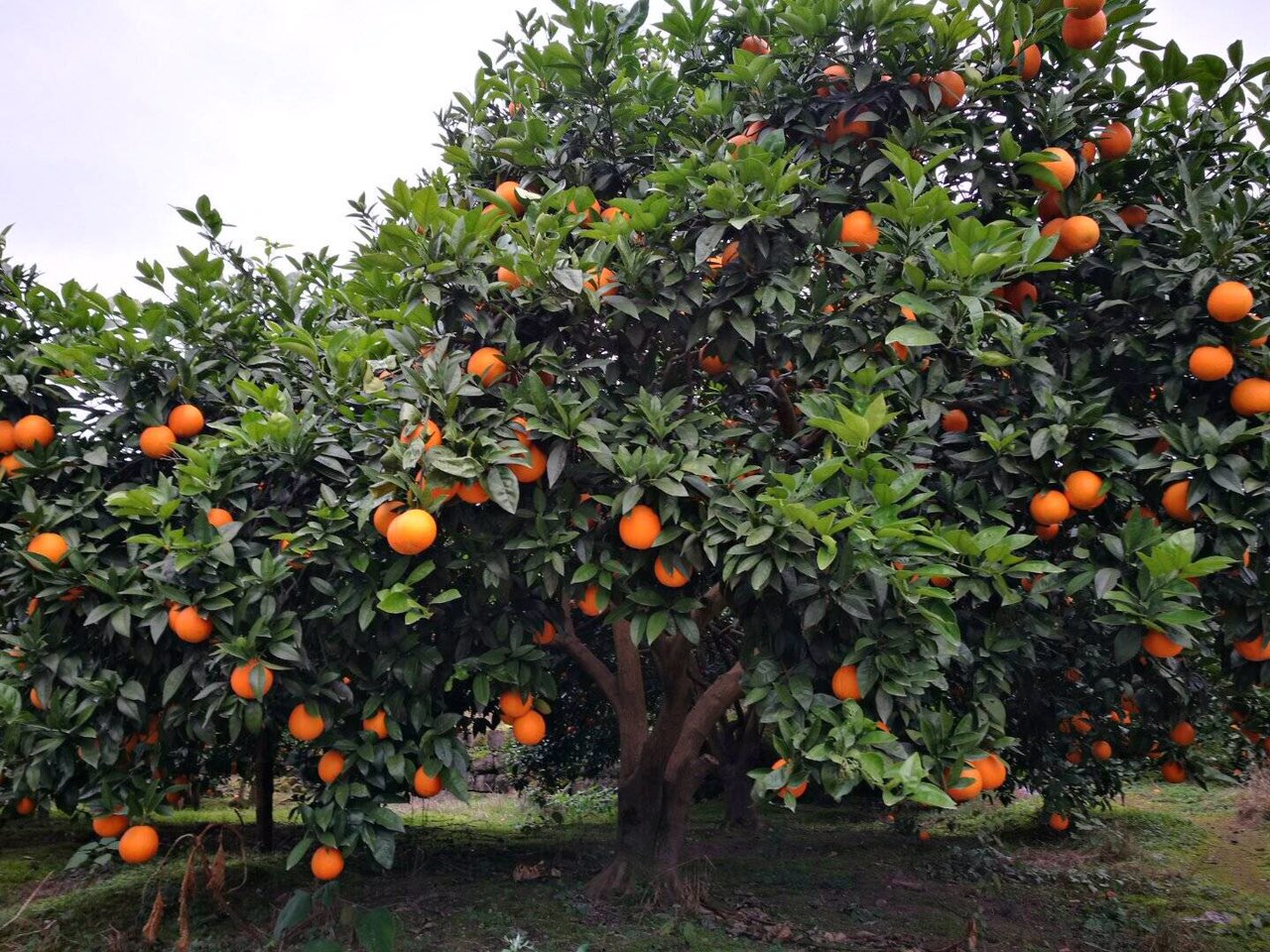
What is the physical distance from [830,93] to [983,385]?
128 cm

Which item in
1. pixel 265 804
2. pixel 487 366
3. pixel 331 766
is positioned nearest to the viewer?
pixel 487 366

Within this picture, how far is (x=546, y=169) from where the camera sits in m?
3.96

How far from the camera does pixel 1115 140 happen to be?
3.40 m

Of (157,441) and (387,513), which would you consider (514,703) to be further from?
A: (157,441)

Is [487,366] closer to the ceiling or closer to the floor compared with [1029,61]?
closer to the floor

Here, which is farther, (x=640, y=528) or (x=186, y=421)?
(x=186, y=421)

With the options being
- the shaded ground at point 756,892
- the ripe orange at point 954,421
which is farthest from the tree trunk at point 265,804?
the ripe orange at point 954,421

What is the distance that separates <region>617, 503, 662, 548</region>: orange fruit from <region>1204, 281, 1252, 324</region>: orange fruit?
6.43ft

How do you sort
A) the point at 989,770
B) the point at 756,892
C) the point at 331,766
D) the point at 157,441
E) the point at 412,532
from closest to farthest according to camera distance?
1. the point at 412,532
2. the point at 989,770
3. the point at 331,766
4. the point at 157,441
5. the point at 756,892

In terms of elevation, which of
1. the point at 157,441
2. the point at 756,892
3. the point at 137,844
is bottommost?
the point at 756,892

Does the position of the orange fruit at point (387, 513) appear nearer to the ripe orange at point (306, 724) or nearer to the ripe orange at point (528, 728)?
the ripe orange at point (306, 724)

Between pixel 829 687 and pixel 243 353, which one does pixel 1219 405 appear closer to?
pixel 829 687

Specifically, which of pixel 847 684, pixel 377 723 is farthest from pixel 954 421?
pixel 377 723

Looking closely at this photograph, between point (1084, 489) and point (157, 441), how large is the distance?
3.38 meters
